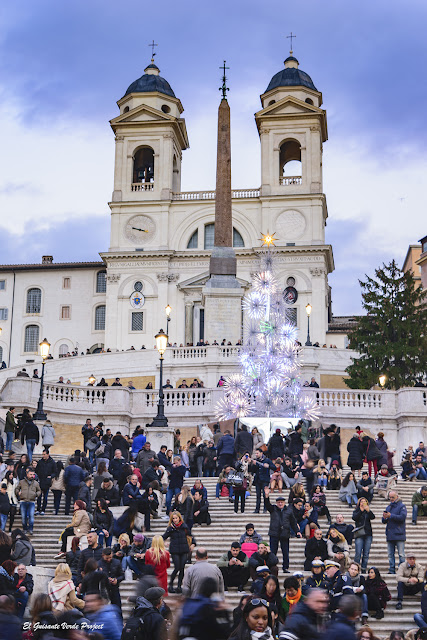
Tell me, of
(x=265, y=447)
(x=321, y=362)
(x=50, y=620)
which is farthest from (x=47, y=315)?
(x=50, y=620)

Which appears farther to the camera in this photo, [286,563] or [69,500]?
[69,500]

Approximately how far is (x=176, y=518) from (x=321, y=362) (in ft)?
101

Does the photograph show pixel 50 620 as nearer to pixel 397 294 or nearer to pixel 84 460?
pixel 84 460

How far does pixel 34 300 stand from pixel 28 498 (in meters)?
52.4

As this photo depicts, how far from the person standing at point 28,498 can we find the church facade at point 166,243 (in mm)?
43346

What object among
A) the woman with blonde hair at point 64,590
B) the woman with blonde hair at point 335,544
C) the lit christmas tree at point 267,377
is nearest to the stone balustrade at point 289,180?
the lit christmas tree at point 267,377

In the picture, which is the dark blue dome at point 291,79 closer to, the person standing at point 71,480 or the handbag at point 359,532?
the person standing at point 71,480

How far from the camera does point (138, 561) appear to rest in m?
16.2

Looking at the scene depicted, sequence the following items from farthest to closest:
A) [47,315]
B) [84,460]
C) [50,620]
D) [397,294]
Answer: [47,315] → [397,294] → [84,460] → [50,620]

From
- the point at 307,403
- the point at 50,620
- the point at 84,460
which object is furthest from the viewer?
the point at 307,403

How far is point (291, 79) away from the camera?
230 ft

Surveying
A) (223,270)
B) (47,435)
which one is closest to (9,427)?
(47,435)

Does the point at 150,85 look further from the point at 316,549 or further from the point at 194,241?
the point at 316,549

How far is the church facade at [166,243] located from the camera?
214 feet
